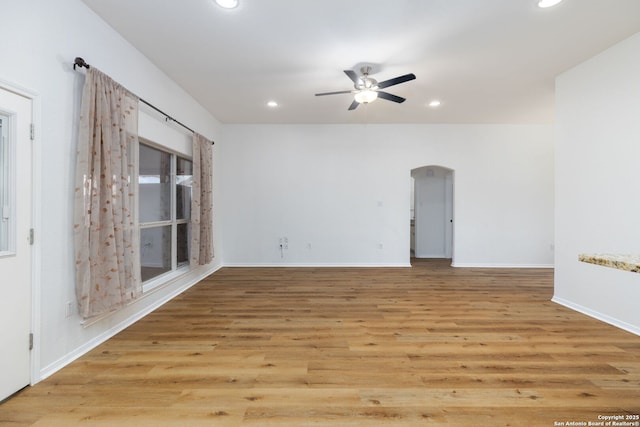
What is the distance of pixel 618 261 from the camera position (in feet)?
3.70

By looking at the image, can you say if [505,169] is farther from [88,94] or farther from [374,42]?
[88,94]

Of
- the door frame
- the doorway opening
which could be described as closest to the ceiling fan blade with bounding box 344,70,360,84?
the door frame

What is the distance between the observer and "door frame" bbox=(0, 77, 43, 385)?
5.75ft

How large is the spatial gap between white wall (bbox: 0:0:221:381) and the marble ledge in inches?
126

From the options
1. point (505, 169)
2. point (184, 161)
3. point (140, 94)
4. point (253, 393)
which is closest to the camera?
point (253, 393)

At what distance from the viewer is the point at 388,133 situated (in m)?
5.34

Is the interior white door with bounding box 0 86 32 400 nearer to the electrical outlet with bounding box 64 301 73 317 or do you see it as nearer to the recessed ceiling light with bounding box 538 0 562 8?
the electrical outlet with bounding box 64 301 73 317

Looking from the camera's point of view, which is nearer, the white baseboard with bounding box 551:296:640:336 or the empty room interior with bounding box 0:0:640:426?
the empty room interior with bounding box 0:0:640:426

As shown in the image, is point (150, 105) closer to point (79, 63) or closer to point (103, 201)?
point (79, 63)

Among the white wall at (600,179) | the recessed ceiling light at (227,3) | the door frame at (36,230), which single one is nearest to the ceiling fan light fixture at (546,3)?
the white wall at (600,179)

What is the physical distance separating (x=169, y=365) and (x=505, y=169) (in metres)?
6.15

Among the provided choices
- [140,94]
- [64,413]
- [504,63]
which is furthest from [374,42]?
[64,413]

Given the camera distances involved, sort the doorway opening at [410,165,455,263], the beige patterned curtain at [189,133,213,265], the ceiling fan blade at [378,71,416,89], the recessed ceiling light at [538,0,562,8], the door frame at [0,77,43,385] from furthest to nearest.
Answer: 1. the doorway opening at [410,165,455,263]
2. the beige patterned curtain at [189,133,213,265]
3. the ceiling fan blade at [378,71,416,89]
4. the recessed ceiling light at [538,0,562,8]
5. the door frame at [0,77,43,385]

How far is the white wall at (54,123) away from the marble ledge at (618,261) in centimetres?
320
